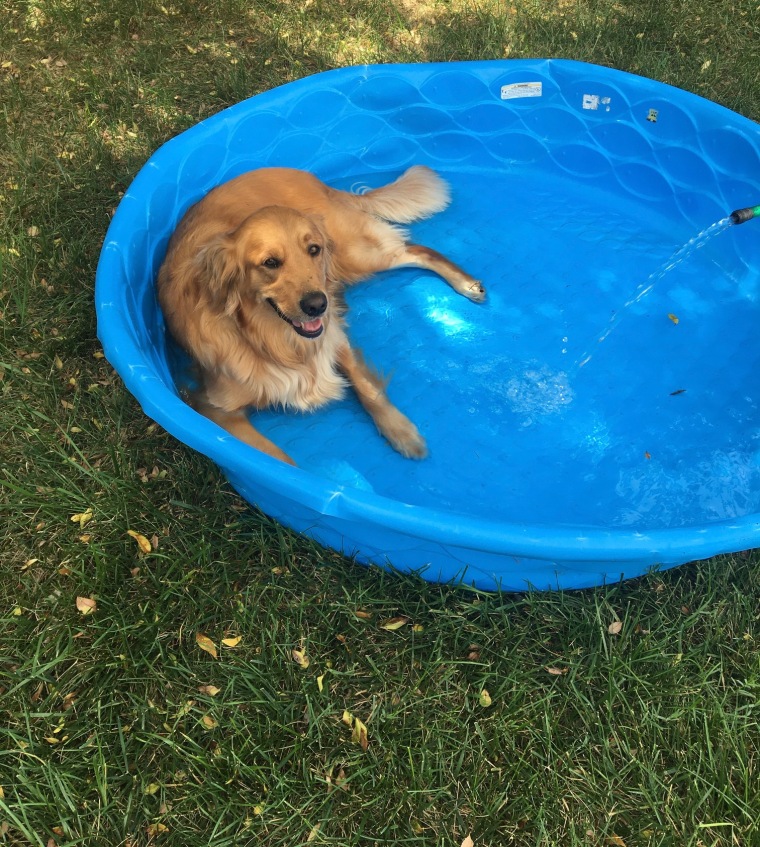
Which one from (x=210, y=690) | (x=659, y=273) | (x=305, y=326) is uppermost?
(x=305, y=326)

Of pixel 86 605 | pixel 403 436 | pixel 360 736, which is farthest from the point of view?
pixel 403 436

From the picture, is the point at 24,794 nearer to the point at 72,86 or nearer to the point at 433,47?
the point at 72,86

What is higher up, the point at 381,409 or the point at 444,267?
the point at 444,267

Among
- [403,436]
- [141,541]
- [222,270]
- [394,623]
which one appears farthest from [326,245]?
[394,623]

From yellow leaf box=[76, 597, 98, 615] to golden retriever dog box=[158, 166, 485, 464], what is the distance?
915mm

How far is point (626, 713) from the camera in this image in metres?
2.26

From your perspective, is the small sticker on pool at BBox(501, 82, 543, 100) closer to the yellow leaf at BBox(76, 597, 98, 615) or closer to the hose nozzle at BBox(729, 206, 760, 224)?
the hose nozzle at BBox(729, 206, 760, 224)

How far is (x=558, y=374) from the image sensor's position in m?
3.48

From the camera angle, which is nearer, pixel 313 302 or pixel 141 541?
pixel 141 541

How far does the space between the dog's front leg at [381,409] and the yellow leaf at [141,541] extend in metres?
1.17

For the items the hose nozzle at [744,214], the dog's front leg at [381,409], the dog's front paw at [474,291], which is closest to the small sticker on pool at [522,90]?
the dog's front paw at [474,291]

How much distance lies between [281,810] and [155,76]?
15.1 ft

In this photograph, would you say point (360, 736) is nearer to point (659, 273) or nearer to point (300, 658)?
point (300, 658)

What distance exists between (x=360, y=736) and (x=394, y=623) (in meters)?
0.41
